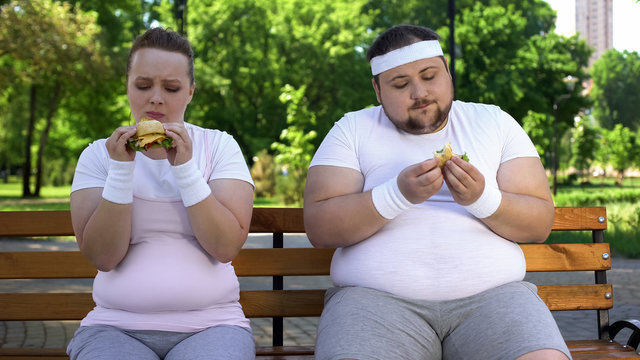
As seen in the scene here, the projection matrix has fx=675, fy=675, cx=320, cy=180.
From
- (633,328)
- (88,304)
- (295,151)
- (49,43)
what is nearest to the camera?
(633,328)

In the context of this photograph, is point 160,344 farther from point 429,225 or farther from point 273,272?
point 429,225

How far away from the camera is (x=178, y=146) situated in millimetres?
2455

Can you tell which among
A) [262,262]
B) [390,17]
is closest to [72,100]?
[390,17]

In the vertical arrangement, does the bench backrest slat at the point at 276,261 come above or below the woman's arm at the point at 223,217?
below

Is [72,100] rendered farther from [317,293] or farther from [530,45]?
[317,293]

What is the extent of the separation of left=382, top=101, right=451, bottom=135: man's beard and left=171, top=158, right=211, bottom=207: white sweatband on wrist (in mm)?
879

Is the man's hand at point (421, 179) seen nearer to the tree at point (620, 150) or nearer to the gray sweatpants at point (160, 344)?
the gray sweatpants at point (160, 344)

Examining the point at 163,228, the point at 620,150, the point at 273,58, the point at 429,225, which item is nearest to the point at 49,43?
the point at 273,58

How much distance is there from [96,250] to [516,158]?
1775 millimetres

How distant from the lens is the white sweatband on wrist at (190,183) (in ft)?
8.11

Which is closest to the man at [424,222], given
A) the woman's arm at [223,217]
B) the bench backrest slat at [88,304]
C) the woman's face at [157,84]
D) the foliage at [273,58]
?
the woman's arm at [223,217]

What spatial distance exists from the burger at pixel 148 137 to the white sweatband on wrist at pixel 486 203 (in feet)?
3.91

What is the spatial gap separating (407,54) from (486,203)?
2.36ft

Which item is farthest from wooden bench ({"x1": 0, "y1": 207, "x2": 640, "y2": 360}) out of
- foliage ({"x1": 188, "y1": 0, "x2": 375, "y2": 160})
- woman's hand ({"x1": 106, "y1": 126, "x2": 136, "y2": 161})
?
foliage ({"x1": 188, "y1": 0, "x2": 375, "y2": 160})
